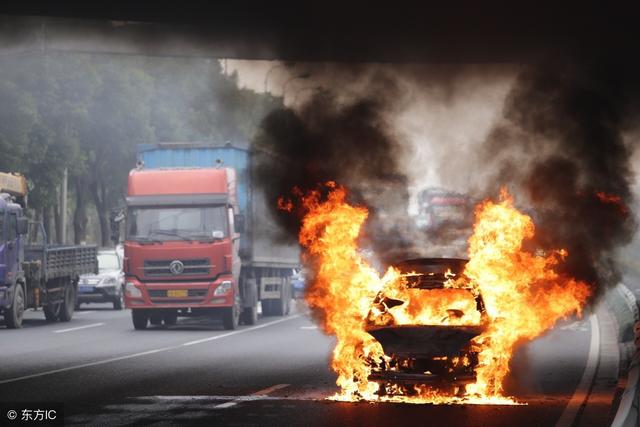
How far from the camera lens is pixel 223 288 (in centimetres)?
2891

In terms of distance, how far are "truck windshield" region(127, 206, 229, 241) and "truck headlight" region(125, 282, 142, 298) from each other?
1116mm

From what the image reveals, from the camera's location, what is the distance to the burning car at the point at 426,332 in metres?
13.8

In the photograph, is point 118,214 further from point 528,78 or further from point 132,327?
point 528,78

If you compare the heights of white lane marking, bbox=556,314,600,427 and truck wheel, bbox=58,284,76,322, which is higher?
truck wheel, bbox=58,284,76,322

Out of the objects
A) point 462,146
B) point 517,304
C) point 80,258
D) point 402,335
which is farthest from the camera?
point 80,258

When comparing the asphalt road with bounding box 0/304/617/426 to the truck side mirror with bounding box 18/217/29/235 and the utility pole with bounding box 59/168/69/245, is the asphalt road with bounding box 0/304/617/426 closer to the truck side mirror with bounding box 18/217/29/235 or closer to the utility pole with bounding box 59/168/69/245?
the truck side mirror with bounding box 18/217/29/235

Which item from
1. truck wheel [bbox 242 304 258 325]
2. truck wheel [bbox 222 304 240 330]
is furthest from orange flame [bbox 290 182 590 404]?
truck wheel [bbox 242 304 258 325]

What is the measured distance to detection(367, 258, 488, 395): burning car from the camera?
13.8 metres

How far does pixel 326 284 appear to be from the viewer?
16953 millimetres

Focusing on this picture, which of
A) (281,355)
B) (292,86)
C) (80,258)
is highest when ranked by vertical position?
(292,86)

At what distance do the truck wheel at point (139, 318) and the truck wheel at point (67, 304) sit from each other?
446 cm

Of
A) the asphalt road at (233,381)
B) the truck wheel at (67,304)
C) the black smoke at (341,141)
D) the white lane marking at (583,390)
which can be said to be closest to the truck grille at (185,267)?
the asphalt road at (233,381)

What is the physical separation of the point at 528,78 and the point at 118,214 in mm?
10614

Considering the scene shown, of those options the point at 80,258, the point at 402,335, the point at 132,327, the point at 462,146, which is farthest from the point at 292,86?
the point at 80,258
